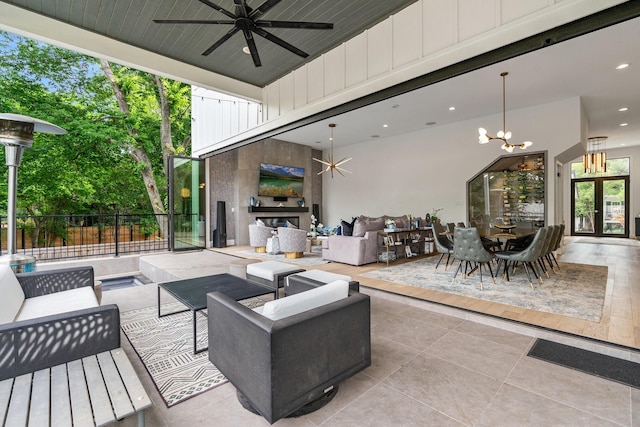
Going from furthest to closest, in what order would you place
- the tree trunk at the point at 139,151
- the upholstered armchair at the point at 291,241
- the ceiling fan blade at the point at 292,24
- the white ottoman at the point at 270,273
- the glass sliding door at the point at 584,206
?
the glass sliding door at the point at 584,206
the tree trunk at the point at 139,151
the upholstered armchair at the point at 291,241
the white ottoman at the point at 270,273
the ceiling fan blade at the point at 292,24

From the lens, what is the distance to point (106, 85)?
10.6m

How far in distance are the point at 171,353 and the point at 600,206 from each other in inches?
623

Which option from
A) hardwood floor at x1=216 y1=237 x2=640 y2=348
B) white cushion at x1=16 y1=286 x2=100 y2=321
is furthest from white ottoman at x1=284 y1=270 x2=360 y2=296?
white cushion at x1=16 y1=286 x2=100 y2=321

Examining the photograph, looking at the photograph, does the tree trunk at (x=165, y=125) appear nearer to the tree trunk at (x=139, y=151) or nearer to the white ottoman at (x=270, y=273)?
the tree trunk at (x=139, y=151)

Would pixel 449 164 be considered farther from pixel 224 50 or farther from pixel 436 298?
pixel 224 50

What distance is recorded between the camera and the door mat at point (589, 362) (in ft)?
7.41

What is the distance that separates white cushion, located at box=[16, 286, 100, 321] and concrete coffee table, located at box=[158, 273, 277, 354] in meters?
0.71

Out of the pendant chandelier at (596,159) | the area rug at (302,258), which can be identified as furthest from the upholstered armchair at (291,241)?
the pendant chandelier at (596,159)

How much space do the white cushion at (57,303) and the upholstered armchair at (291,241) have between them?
4.49 meters

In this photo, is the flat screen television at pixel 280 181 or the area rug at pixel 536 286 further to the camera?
the flat screen television at pixel 280 181

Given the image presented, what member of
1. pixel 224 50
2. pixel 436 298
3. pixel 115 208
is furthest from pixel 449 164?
pixel 115 208

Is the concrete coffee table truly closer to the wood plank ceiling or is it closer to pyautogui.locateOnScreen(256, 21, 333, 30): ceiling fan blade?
pyautogui.locateOnScreen(256, 21, 333, 30): ceiling fan blade

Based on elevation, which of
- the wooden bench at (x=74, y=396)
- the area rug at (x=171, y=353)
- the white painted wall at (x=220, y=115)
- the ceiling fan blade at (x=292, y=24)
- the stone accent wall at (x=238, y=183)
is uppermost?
the white painted wall at (x=220, y=115)

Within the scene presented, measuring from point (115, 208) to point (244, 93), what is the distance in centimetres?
962
